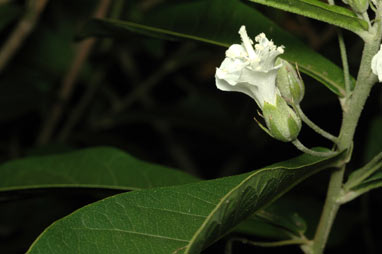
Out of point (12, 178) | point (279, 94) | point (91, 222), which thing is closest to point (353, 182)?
point (279, 94)

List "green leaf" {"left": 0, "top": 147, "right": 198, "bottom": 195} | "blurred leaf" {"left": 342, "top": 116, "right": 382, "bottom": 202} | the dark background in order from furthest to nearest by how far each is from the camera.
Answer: the dark background → "green leaf" {"left": 0, "top": 147, "right": 198, "bottom": 195} → "blurred leaf" {"left": 342, "top": 116, "right": 382, "bottom": 202}

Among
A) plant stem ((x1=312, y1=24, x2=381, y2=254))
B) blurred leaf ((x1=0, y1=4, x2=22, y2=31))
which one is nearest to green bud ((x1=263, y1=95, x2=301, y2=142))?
plant stem ((x1=312, y1=24, x2=381, y2=254))

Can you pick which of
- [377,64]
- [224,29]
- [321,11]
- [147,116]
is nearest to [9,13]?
[147,116]

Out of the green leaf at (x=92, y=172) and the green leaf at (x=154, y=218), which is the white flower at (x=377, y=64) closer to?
the green leaf at (x=154, y=218)

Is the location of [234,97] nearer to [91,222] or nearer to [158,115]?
[158,115]

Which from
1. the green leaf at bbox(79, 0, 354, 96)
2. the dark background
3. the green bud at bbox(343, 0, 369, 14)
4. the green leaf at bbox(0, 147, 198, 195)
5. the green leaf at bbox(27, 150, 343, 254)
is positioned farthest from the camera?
the dark background

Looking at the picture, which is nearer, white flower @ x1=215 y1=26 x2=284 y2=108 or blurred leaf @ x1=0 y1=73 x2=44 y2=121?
white flower @ x1=215 y1=26 x2=284 y2=108

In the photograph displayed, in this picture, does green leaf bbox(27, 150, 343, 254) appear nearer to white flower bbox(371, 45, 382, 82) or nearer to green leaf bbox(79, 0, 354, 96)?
white flower bbox(371, 45, 382, 82)
